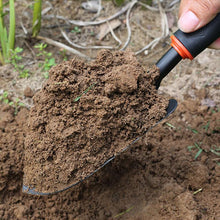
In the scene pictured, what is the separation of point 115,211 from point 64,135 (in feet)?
2.34

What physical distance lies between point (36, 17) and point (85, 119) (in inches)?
70.3

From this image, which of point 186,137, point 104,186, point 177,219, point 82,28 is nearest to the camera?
point 177,219

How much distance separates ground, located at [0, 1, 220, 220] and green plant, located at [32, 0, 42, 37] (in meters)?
0.64

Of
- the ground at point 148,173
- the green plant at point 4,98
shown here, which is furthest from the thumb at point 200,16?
the green plant at point 4,98

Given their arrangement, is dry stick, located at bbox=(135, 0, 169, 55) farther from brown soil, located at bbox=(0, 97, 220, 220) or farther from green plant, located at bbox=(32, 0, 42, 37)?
brown soil, located at bbox=(0, 97, 220, 220)

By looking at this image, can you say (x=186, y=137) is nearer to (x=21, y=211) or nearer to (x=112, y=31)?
(x=21, y=211)

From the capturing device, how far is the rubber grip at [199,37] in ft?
5.42

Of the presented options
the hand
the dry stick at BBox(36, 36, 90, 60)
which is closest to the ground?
the dry stick at BBox(36, 36, 90, 60)

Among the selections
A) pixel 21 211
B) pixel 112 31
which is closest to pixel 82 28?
pixel 112 31

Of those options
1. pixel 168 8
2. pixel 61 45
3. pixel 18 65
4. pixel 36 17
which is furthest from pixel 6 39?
pixel 168 8

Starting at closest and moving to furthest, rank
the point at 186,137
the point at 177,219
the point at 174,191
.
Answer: the point at 177,219 → the point at 174,191 → the point at 186,137

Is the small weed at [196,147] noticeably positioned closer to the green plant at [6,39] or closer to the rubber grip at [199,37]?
the rubber grip at [199,37]

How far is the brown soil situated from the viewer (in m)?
1.84

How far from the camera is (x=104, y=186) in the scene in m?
1.99
